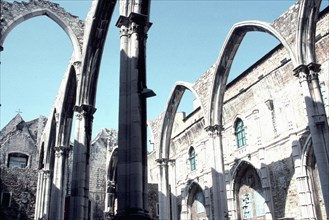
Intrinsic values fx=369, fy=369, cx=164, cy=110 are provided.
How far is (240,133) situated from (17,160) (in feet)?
61.3

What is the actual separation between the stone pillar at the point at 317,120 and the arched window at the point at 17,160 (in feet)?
77.7

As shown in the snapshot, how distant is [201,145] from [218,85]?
20.2ft

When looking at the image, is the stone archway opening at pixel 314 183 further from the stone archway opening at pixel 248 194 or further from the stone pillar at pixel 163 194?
the stone pillar at pixel 163 194

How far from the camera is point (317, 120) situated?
10.7 meters

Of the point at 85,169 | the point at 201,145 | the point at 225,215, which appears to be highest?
the point at 201,145

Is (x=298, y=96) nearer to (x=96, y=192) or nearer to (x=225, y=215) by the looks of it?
(x=225, y=215)

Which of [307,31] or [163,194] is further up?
[307,31]

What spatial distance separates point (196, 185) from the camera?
21703 millimetres

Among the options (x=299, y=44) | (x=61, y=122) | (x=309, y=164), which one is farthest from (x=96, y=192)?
(x=299, y=44)

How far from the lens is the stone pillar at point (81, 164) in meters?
11.9

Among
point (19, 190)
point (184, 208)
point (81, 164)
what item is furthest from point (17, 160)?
point (81, 164)

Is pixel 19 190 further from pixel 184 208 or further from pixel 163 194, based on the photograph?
pixel 184 208

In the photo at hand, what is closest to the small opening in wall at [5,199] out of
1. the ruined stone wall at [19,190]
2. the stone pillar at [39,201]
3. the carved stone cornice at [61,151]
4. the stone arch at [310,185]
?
the ruined stone wall at [19,190]

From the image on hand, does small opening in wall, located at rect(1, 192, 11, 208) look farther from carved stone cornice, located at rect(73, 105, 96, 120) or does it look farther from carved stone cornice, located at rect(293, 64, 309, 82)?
carved stone cornice, located at rect(293, 64, 309, 82)
